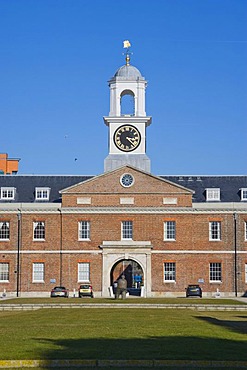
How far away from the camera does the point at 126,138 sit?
64875 mm

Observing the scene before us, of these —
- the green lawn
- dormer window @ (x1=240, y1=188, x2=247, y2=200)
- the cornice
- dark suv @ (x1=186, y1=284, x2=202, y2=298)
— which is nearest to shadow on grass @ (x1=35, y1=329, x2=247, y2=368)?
the green lawn

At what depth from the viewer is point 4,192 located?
207 ft

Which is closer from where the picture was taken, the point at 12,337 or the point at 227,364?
the point at 227,364

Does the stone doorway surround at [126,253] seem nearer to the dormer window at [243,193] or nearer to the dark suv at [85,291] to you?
the dark suv at [85,291]

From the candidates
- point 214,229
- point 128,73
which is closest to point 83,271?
point 214,229

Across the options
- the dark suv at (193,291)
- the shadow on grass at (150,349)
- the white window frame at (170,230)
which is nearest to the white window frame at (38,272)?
the white window frame at (170,230)

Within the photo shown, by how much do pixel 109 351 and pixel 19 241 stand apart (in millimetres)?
42718

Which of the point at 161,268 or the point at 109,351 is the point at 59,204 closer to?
the point at 161,268

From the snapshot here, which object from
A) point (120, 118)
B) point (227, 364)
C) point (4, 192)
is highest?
point (120, 118)

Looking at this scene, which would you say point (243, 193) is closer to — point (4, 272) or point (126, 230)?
point (126, 230)

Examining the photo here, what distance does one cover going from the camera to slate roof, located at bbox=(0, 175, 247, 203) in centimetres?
6259

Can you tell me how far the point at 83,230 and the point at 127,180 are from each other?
487cm

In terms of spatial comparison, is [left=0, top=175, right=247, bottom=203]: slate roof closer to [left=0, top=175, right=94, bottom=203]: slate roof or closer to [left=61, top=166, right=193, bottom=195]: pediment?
[left=0, top=175, right=94, bottom=203]: slate roof

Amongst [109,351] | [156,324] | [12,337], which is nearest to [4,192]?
[156,324]
